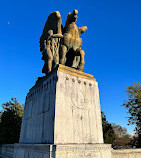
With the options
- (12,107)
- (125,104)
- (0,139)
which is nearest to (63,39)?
(0,139)

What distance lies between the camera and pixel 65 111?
14.0ft

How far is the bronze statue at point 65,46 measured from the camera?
5.94 meters

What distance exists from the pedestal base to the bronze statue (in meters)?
3.07

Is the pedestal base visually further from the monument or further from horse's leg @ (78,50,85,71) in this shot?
horse's leg @ (78,50,85,71)

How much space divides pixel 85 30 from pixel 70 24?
3.08ft

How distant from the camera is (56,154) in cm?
328

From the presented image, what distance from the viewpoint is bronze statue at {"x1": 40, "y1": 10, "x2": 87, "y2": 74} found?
5941mm

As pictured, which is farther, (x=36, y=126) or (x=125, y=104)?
(x=125, y=104)

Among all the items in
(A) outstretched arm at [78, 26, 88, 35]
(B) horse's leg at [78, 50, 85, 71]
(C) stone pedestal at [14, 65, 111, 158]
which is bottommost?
(C) stone pedestal at [14, 65, 111, 158]

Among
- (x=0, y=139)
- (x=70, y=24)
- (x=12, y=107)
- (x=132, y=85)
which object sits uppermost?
(x=132, y=85)

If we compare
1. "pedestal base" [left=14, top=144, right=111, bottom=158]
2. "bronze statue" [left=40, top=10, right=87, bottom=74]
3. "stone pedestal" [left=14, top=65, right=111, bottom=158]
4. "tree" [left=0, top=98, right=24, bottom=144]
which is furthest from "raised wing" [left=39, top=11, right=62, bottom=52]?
"tree" [left=0, top=98, right=24, bottom=144]

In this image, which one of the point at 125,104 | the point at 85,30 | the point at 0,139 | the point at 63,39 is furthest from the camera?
the point at 125,104

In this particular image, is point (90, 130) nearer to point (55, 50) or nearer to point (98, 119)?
point (98, 119)

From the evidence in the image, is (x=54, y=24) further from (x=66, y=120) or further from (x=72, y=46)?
(x=66, y=120)
